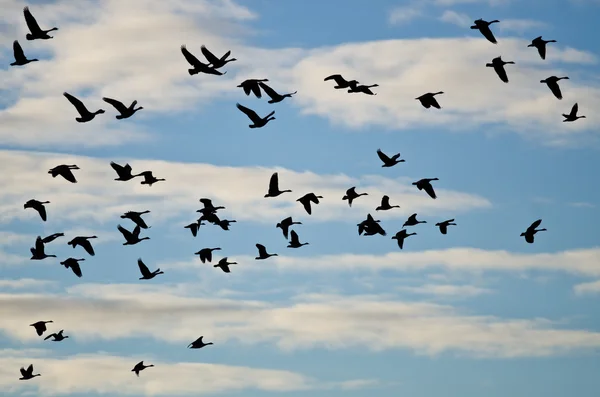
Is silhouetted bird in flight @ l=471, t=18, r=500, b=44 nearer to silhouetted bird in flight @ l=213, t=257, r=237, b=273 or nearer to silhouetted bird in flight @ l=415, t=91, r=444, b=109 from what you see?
silhouetted bird in flight @ l=415, t=91, r=444, b=109

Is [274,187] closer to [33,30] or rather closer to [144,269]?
[144,269]

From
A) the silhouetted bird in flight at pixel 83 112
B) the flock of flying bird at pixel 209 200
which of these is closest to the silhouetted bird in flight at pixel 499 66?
the flock of flying bird at pixel 209 200

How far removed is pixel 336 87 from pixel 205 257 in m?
12.9

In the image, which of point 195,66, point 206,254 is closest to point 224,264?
point 206,254

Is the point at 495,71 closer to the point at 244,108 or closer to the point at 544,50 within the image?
the point at 544,50

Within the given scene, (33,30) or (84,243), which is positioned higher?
(33,30)

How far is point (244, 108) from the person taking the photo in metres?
64.5

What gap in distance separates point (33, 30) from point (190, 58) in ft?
21.2

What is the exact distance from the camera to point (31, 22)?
61219 millimetres

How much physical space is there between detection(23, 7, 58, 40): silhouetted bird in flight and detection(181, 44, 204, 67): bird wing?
5.27 meters

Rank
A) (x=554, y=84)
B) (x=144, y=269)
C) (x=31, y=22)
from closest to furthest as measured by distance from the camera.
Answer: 1. (x=31, y=22)
2. (x=554, y=84)
3. (x=144, y=269)

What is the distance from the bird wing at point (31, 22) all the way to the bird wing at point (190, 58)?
5878mm

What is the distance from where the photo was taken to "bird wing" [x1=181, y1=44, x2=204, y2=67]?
6178cm

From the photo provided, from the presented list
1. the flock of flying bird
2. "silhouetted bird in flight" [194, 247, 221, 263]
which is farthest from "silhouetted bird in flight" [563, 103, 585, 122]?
"silhouetted bird in flight" [194, 247, 221, 263]
